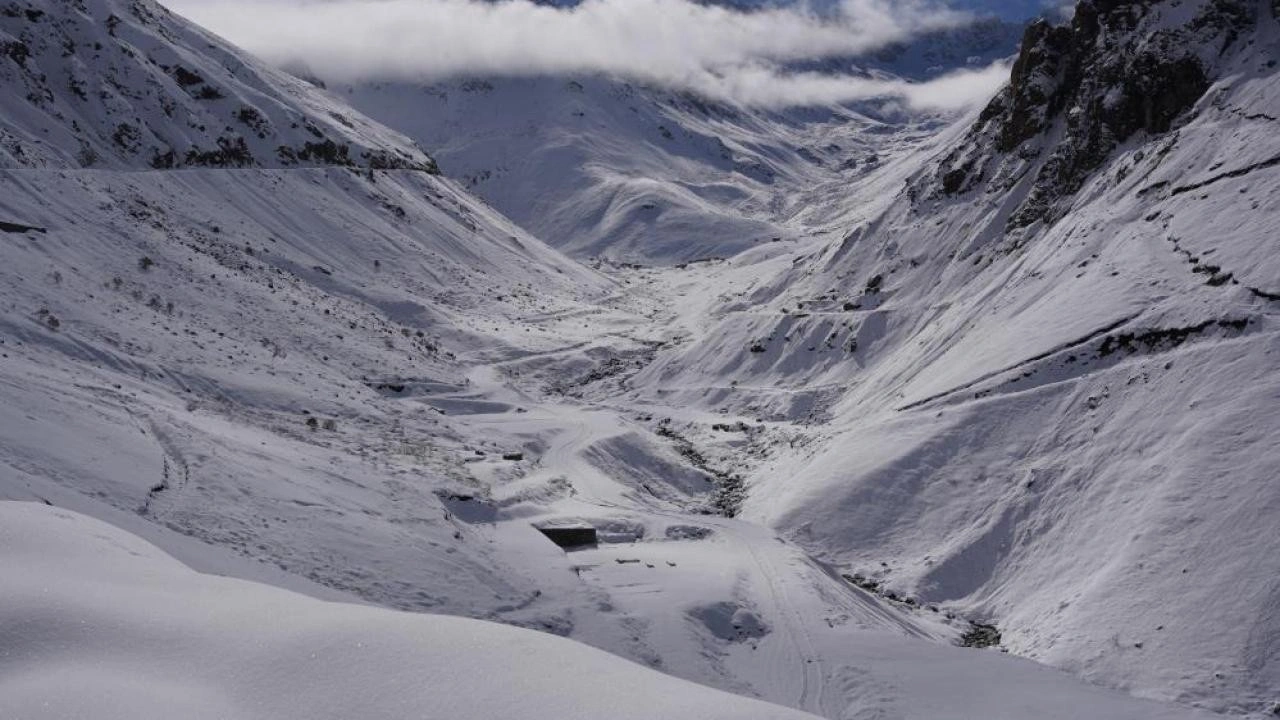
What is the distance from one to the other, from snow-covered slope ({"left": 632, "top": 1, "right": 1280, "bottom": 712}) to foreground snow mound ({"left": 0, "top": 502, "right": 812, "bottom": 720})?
14.7m

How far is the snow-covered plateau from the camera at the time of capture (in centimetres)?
723

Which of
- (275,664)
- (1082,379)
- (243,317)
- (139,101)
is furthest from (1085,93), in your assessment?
(139,101)

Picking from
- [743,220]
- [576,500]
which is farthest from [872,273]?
[743,220]

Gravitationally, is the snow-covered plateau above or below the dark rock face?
below

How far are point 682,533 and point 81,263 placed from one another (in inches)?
1107

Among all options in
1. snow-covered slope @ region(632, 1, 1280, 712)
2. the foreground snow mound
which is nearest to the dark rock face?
snow-covered slope @ region(632, 1, 1280, 712)

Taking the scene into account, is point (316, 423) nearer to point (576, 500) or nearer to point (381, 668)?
point (576, 500)

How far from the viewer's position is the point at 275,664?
6305mm

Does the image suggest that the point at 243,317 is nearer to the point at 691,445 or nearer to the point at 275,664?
the point at 691,445

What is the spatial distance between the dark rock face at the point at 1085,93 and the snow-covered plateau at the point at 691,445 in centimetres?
19

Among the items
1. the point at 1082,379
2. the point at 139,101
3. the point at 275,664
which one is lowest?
the point at 1082,379

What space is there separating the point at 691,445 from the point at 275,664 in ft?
110

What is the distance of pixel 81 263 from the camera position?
3497cm

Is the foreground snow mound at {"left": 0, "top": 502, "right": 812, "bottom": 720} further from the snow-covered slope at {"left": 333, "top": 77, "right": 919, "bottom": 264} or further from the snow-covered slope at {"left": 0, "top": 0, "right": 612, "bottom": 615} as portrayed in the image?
the snow-covered slope at {"left": 333, "top": 77, "right": 919, "bottom": 264}
